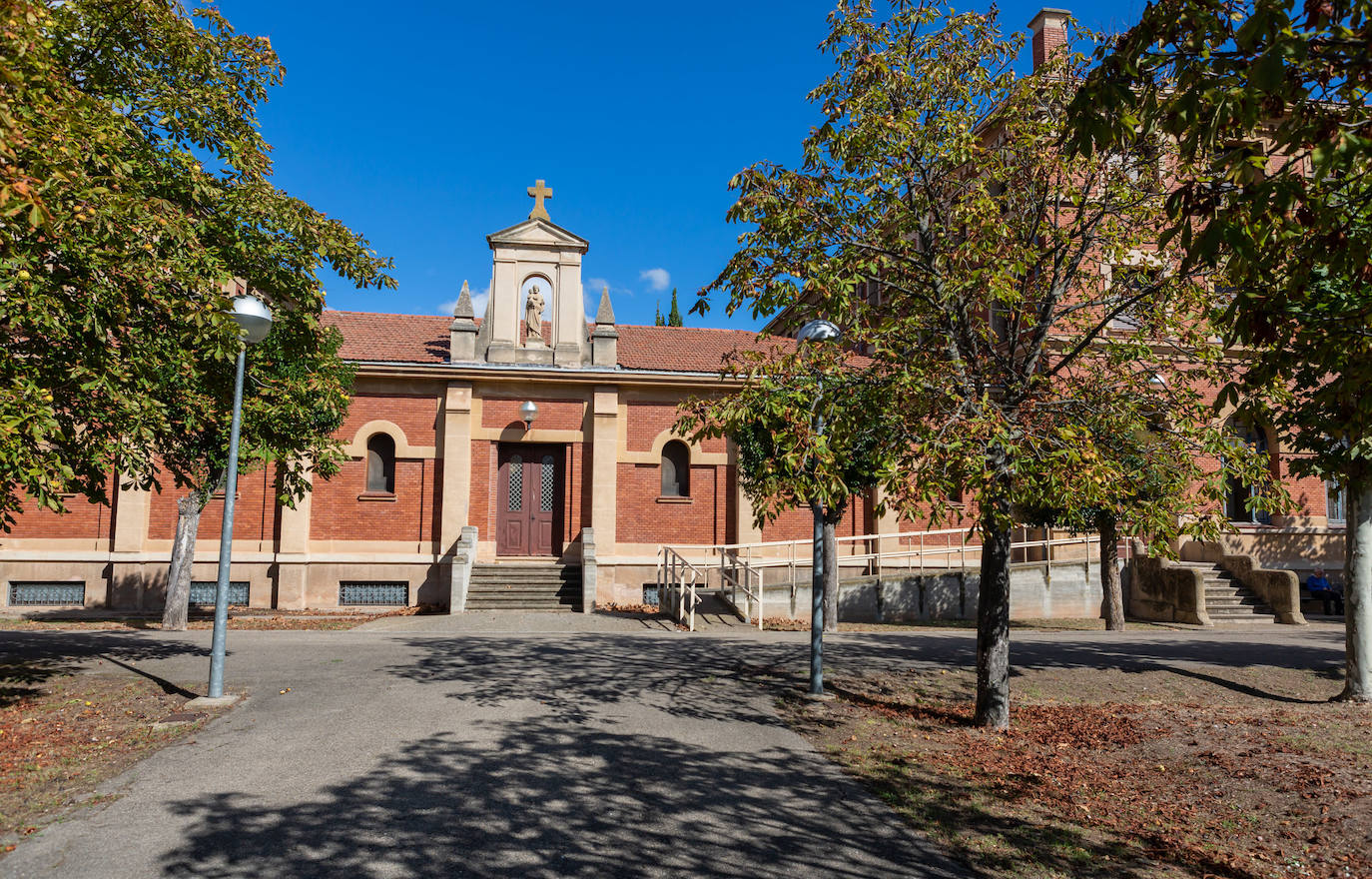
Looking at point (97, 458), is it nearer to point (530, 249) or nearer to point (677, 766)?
point (677, 766)

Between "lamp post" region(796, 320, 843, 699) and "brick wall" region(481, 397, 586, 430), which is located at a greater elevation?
"brick wall" region(481, 397, 586, 430)

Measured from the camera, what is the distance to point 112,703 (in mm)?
7688

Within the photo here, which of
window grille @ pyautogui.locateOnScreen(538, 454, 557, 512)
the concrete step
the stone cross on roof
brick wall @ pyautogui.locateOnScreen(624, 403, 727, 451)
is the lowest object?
the concrete step

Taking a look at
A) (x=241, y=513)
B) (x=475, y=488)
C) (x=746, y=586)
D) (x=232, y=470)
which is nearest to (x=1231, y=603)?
(x=746, y=586)

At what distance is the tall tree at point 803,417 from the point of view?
6.20 meters

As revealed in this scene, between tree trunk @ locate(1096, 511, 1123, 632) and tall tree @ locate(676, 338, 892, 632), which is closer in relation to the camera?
tall tree @ locate(676, 338, 892, 632)

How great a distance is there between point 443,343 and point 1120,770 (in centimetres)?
1746

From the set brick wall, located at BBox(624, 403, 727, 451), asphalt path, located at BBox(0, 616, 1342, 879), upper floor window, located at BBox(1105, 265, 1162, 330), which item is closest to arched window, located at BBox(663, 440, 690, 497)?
brick wall, located at BBox(624, 403, 727, 451)

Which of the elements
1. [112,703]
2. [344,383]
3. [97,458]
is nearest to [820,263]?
Result: [97,458]

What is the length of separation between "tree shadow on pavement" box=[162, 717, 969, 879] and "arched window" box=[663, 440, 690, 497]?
13175 mm

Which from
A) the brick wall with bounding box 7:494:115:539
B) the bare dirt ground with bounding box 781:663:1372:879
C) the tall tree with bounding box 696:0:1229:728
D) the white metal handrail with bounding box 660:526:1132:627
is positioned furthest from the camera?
the white metal handrail with bounding box 660:526:1132:627

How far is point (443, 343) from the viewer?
19953mm

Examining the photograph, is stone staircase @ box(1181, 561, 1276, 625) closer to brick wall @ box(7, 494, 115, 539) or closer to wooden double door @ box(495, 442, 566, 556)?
wooden double door @ box(495, 442, 566, 556)

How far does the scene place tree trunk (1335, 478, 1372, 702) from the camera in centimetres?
889
